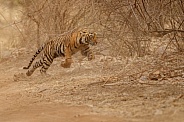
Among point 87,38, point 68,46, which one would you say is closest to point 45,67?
point 68,46

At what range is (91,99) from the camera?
8.05 metres

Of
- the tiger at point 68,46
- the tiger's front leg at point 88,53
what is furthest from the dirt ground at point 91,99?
the tiger's front leg at point 88,53

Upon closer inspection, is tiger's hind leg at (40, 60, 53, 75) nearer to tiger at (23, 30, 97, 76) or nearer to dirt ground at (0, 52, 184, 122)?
tiger at (23, 30, 97, 76)

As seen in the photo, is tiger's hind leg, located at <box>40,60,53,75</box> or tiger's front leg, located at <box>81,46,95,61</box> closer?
tiger's hind leg, located at <box>40,60,53,75</box>

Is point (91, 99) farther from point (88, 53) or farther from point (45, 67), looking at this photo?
point (88, 53)

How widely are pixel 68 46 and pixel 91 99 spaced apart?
4.63 meters

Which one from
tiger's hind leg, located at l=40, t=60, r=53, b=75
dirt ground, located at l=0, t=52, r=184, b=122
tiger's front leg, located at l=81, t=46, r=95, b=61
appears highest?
tiger's front leg, located at l=81, t=46, r=95, b=61

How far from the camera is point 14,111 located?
8.09 m

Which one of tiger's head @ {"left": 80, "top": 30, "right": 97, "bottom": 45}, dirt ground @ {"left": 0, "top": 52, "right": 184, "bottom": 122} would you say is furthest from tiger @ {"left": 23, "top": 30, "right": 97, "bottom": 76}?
dirt ground @ {"left": 0, "top": 52, "right": 184, "bottom": 122}

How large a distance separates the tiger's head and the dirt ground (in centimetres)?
78

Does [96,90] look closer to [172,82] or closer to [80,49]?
[172,82]

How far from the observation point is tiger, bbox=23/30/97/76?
12.5 m

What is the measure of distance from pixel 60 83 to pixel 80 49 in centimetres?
242

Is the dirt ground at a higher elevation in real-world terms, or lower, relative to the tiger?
lower
